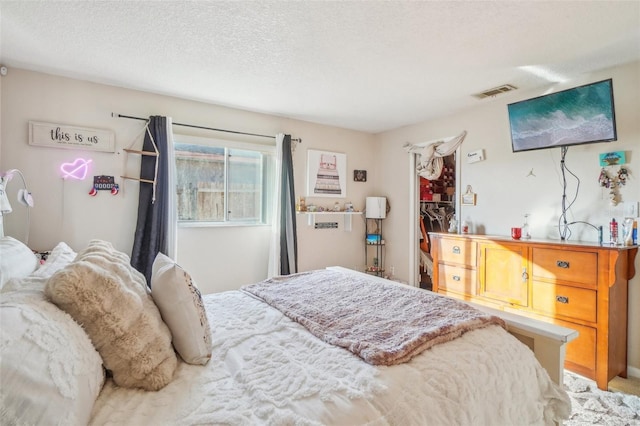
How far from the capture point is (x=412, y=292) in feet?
6.40

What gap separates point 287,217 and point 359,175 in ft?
4.76

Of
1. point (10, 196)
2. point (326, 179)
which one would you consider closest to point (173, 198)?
point (10, 196)

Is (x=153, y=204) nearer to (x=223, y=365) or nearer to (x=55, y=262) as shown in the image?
(x=55, y=262)

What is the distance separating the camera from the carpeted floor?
72.5 inches

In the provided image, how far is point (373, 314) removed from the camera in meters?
1.58

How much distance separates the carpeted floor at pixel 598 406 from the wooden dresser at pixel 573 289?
101 mm

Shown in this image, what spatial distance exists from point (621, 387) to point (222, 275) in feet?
12.0

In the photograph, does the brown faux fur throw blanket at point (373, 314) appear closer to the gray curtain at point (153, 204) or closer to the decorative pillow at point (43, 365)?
the decorative pillow at point (43, 365)

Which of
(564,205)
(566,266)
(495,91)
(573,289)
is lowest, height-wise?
(573,289)

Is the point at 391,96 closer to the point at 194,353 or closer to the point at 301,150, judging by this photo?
the point at 301,150

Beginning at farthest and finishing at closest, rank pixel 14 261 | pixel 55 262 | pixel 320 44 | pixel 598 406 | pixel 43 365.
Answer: pixel 320 44 < pixel 598 406 < pixel 55 262 < pixel 14 261 < pixel 43 365

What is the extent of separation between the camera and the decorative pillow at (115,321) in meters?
0.92

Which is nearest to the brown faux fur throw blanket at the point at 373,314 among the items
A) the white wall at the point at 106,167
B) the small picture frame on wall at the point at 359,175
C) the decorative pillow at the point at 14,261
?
the decorative pillow at the point at 14,261

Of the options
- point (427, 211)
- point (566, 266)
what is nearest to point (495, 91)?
point (566, 266)
